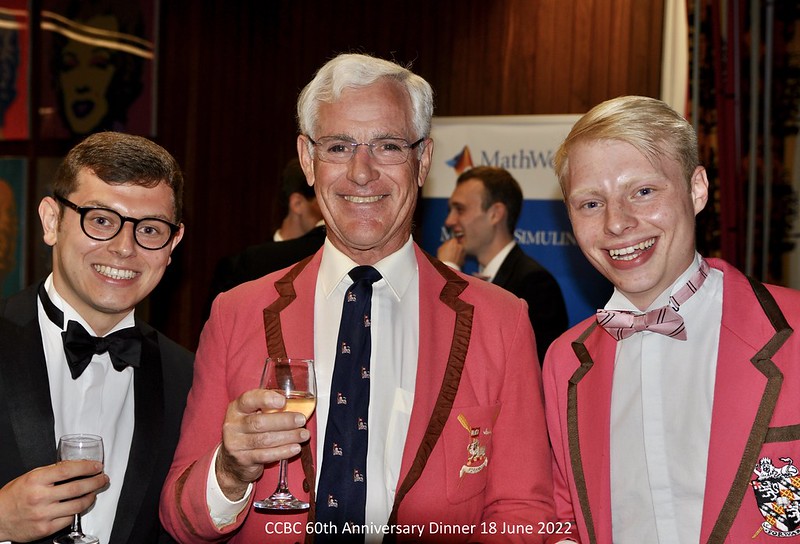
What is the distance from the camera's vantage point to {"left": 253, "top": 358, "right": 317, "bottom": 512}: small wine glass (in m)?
2.20

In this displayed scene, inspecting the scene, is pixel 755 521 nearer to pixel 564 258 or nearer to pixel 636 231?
pixel 636 231

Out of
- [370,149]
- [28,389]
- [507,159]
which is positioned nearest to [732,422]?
[370,149]

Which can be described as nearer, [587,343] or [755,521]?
[755,521]

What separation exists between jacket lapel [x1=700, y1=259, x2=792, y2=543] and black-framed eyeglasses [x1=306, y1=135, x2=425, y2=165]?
0.98m

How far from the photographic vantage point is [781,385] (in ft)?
7.50

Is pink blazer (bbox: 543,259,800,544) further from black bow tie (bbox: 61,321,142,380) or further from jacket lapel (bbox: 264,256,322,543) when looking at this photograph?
black bow tie (bbox: 61,321,142,380)

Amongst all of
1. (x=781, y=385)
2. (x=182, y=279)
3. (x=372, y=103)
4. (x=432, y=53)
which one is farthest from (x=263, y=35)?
(x=781, y=385)

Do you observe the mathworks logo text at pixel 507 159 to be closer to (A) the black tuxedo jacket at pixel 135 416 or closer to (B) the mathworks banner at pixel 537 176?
(B) the mathworks banner at pixel 537 176

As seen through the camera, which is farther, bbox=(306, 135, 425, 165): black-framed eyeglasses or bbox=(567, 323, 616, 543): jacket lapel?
bbox=(306, 135, 425, 165): black-framed eyeglasses

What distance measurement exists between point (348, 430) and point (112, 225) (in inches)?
35.6

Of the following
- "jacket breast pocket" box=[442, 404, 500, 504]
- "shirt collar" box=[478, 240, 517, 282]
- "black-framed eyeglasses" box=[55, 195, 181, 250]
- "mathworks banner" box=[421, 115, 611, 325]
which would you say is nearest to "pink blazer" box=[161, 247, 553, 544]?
"jacket breast pocket" box=[442, 404, 500, 504]

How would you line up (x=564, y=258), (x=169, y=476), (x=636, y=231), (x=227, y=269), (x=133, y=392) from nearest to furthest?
(x=636, y=231)
(x=169, y=476)
(x=133, y=392)
(x=227, y=269)
(x=564, y=258)

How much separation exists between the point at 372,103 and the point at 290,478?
3.42ft

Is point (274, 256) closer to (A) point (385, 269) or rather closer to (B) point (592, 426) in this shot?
(A) point (385, 269)
